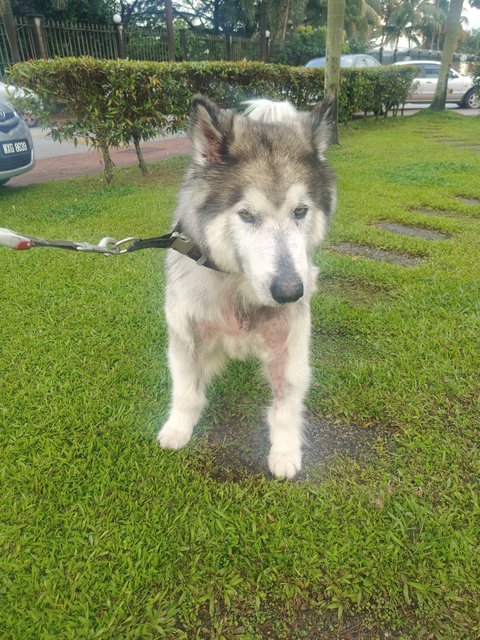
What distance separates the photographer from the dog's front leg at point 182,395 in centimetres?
212

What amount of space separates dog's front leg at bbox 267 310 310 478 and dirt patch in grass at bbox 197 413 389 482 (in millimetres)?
70

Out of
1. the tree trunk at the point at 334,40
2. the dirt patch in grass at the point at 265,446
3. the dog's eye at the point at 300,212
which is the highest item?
the tree trunk at the point at 334,40

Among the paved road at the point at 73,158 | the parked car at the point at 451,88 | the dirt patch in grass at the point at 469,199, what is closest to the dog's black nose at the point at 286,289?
the dirt patch in grass at the point at 469,199

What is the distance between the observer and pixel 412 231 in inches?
193

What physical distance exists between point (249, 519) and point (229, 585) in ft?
0.88

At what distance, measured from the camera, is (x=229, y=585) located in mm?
1568

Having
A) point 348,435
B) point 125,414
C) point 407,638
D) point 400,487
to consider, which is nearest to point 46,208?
point 125,414

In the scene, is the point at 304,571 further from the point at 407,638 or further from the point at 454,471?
the point at 454,471

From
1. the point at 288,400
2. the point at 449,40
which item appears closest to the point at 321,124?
the point at 288,400

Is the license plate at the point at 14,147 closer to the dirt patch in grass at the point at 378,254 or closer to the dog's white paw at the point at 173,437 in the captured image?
the dirt patch in grass at the point at 378,254

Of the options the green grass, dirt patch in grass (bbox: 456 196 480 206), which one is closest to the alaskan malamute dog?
the green grass

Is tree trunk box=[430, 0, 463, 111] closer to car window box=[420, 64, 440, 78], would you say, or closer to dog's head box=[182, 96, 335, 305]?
car window box=[420, 64, 440, 78]

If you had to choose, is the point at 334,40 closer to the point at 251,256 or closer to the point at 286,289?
the point at 251,256

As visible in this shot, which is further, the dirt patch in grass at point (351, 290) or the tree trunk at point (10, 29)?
the tree trunk at point (10, 29)
